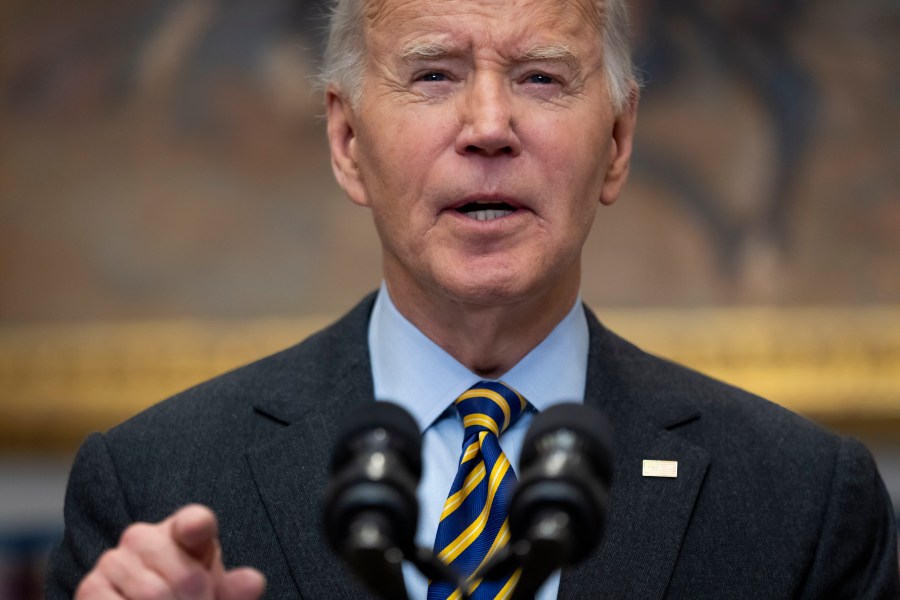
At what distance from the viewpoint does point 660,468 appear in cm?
284

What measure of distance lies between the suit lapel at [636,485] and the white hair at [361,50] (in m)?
0.55

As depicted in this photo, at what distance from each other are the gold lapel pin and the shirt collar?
0.20 metres

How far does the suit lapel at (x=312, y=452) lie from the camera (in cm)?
267

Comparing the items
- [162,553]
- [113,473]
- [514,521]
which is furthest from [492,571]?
Result: [113,473]

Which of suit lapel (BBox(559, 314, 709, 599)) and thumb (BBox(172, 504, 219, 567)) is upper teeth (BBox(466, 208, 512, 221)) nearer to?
suit lapel (BBox(559, 314, 709, 599))

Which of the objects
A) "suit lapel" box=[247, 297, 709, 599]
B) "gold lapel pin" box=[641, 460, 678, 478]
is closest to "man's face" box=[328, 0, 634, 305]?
"suit lapel" box=[247, 297, 709, 599]

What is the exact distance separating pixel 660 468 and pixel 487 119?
804mm

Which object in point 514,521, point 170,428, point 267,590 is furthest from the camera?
point 170,428

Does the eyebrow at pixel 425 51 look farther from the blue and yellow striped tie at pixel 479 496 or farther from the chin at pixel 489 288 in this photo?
the blue and yellow striped tie at pixel 479 496

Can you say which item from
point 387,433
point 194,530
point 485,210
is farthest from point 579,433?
point 485,210

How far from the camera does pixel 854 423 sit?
541 cm

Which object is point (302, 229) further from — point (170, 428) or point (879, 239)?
point (170, 428)

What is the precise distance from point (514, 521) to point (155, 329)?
4.13m

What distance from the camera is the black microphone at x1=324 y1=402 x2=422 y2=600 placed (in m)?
1.58
